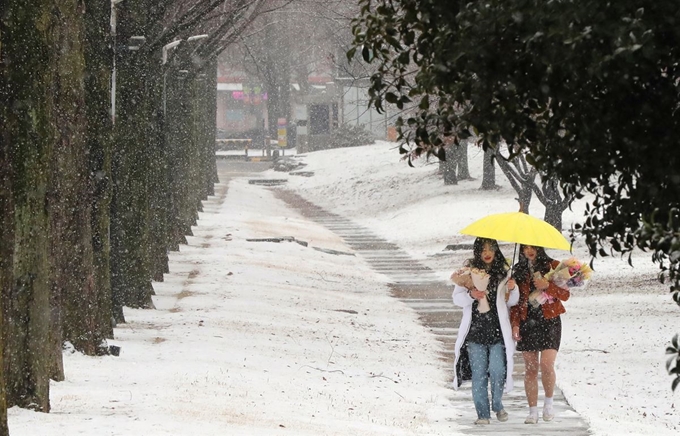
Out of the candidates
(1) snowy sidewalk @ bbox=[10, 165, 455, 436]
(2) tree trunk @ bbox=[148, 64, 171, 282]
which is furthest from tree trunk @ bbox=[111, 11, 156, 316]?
(2) tree trunk @ bbox=[148, 64, 171, 282]

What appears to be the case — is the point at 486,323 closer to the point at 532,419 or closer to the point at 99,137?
the point at 532,419

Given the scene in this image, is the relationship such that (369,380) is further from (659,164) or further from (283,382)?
(659,164)

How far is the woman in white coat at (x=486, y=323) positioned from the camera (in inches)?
441

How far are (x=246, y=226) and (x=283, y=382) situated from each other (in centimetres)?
2211

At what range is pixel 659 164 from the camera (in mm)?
6238

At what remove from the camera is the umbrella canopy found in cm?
1112

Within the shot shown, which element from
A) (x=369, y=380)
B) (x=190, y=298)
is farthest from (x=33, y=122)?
Result: (x=190, y=298)

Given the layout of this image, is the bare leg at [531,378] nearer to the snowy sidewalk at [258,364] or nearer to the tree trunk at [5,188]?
the snowy sidewalk at [258,364]

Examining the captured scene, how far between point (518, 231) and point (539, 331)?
853 mm

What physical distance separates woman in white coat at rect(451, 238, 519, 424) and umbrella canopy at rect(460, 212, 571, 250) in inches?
4.9

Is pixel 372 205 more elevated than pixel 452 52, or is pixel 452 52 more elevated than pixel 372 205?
pixel 452 52

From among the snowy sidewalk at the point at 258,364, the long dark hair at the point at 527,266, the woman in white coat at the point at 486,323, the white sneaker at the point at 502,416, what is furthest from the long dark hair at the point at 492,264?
the snowy sidewalk at the point at 258,364

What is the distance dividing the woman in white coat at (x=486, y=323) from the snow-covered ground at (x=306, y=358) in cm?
59

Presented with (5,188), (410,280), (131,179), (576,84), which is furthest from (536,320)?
(410,280)
